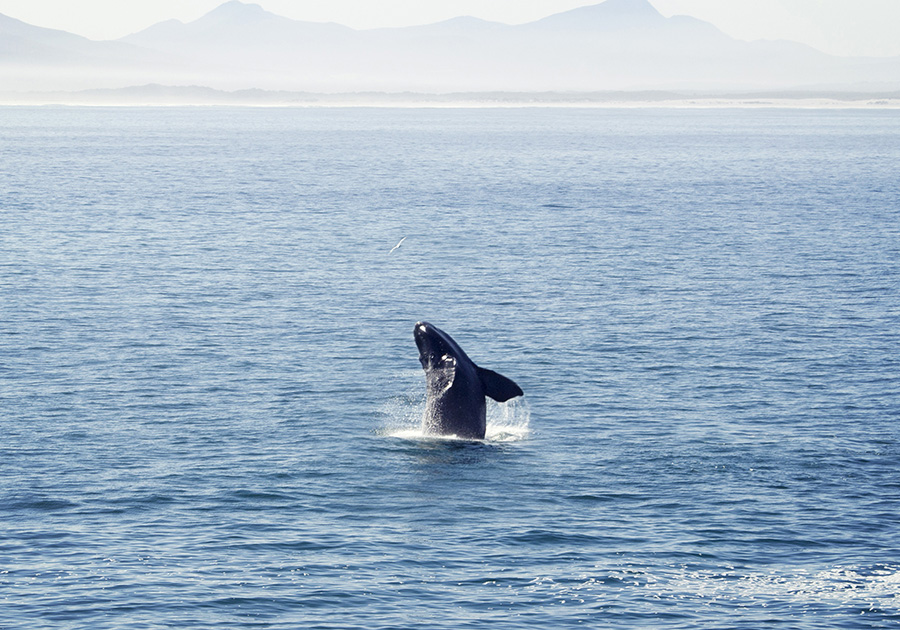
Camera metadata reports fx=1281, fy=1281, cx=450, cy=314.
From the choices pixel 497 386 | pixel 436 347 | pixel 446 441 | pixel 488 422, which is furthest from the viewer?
pixel 488 422

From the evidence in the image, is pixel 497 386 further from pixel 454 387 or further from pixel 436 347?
pixel 436 347

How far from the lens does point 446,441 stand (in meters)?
38.6

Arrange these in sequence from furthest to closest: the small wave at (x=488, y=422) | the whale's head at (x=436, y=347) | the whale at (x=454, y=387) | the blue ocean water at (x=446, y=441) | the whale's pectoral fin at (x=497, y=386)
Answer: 1. the small wave at (x=488, y=422)
2. the whale's head at (x=436, y=347)
3. the whale at (x=454, y=387)
4. the whale's pectoral fin at (x=497, y=386)
5. the blue ocean water at (x=446, y=441)

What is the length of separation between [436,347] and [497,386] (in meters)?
2.17

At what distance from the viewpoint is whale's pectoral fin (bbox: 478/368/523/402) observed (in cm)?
3656

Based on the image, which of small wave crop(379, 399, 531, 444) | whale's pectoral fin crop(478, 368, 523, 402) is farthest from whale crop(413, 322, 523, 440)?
small wave crop(379, 399, 531, 444)

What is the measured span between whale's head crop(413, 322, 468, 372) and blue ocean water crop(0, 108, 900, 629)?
261 cm

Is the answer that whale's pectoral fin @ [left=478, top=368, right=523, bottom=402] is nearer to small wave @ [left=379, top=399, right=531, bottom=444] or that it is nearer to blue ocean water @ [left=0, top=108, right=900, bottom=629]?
blue ocean water @ [left=0, top=108, right=900, bottom=629]

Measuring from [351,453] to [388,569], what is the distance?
8958 millimetres

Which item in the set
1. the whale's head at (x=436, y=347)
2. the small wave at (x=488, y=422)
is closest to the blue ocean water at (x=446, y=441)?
the small wave at (x=488, y=422)

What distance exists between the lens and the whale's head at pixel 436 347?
37.4 metres

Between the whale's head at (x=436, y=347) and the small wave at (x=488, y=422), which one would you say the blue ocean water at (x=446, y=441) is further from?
the whale's head at (x=436, y=347)

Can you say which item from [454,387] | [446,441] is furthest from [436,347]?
[446,441]

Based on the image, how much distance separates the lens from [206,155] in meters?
199
